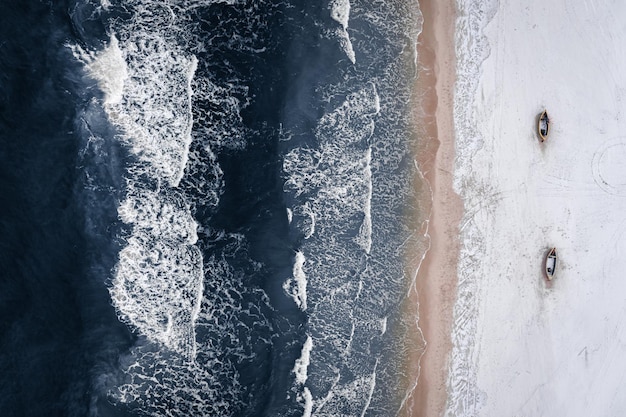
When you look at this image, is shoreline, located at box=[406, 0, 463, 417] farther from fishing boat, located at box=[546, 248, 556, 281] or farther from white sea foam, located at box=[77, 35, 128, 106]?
white sea foam, located at box=[77, 35, 128, 106]

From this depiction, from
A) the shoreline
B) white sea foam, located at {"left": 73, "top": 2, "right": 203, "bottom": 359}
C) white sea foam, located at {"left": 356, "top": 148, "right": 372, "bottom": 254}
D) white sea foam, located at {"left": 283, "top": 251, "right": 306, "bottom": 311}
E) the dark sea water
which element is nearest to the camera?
the dark sea water

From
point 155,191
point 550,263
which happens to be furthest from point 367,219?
point 155,191

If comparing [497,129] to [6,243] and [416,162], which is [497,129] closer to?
[416,162]

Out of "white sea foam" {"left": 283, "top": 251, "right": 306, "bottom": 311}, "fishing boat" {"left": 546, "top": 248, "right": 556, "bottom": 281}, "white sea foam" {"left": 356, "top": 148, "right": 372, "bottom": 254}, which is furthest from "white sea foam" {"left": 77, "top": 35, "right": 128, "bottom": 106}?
"fishing boat" {"left": 546, "top": 248, "right": 556, "bottom": 281}

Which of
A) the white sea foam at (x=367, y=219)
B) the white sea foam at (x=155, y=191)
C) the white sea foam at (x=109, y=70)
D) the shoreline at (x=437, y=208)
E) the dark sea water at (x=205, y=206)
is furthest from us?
the shoreline at (x=437, y=208)

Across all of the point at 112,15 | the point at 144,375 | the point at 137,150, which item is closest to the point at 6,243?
the point at 137,150

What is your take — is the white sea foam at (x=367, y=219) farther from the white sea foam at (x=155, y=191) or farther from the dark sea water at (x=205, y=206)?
the white sea foam at (x=155, y=191)

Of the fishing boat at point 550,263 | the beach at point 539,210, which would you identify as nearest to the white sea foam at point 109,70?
the beach at point 539,210
